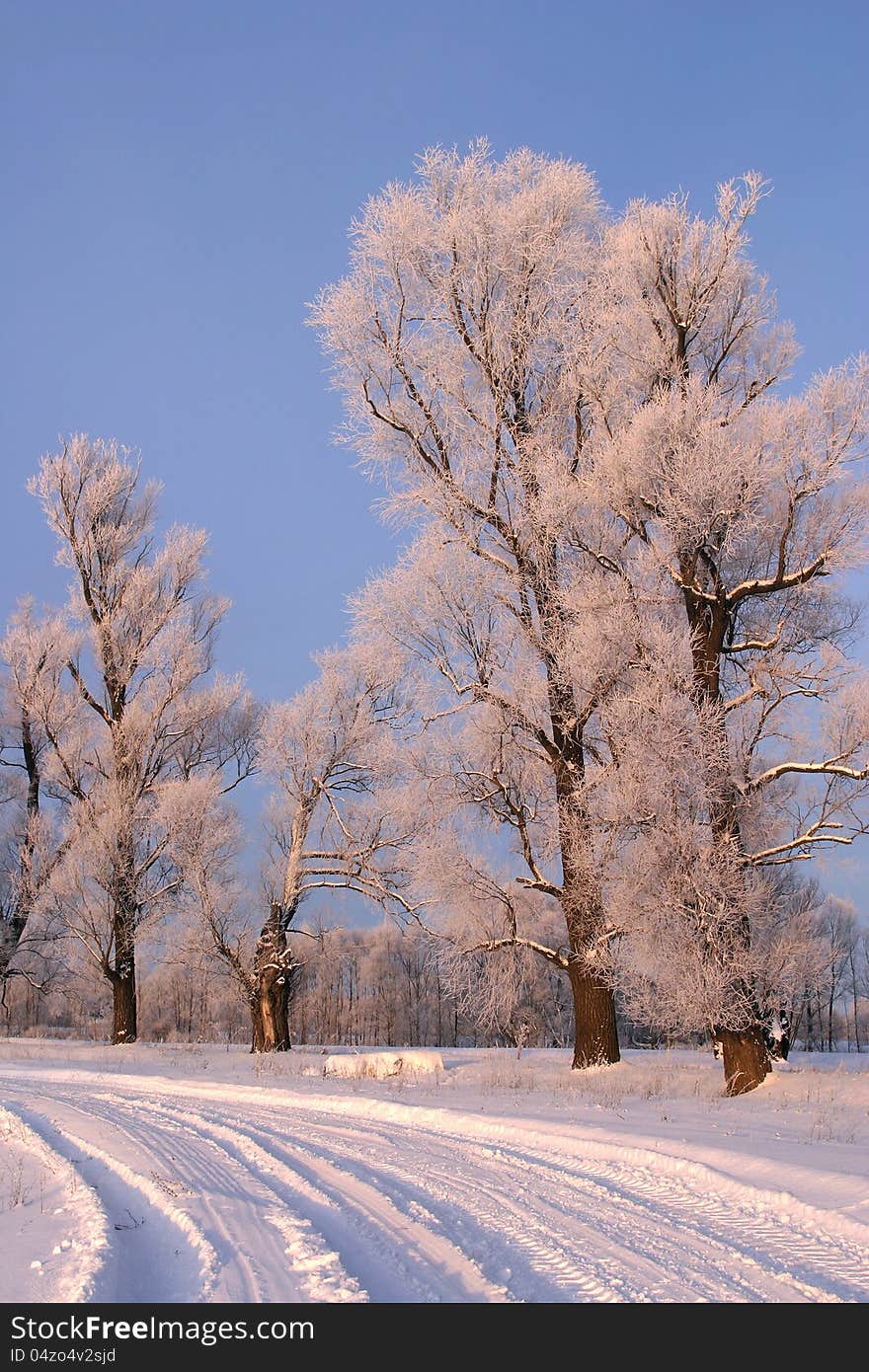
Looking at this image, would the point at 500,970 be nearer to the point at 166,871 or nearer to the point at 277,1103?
the point at 277,1103

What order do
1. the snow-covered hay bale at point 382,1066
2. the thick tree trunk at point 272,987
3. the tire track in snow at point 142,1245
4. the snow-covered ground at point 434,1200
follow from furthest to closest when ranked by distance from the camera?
the thick tree trunk at point 272,987 → the snow-covered hay bale at point 382,1066 → the snow-covered ground at point 434,1200 → the tire track in snow at point 142,1245

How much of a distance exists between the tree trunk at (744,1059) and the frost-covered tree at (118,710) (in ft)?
50.6

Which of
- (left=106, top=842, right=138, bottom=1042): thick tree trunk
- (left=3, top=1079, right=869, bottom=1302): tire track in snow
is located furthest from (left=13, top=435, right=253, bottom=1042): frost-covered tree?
(left=3, top=1079, right=869, bottom=1302): tire track in snow

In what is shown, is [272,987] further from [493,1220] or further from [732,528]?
[493,1220]

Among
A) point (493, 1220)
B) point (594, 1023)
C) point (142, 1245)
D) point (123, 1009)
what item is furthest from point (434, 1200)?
point (123, 1009)

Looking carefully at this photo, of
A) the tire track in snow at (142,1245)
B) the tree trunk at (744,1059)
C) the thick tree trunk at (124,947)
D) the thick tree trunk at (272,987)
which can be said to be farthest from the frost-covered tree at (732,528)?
the thick tree trunk at (124,947)

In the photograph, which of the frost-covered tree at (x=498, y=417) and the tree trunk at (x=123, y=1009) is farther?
the tree trunk at (x=123, y=1009)

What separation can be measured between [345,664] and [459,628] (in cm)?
865

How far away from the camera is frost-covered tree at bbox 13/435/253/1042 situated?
25.1 m

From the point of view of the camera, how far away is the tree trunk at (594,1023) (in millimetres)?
14805

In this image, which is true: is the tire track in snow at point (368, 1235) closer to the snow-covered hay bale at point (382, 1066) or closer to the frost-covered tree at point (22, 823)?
the snow-covered hay bale at point (382, 1066)

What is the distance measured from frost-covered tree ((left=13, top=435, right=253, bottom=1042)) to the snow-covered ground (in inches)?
588

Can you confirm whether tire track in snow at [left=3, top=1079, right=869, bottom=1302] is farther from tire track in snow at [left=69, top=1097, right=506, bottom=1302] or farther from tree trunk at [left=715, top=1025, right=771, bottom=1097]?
tree trunk at [left=715, top=1025, right=771, bottom=1097]

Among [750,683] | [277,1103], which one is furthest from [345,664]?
[277,1103]
